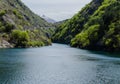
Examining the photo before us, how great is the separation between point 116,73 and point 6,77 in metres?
49.1

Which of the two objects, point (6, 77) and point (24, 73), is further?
point (24, 73)

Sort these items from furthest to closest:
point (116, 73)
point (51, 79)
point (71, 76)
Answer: point (116, 73) → point (71, 76) → point (51, 79)

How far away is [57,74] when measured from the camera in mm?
132875

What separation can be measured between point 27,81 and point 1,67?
38.0 m

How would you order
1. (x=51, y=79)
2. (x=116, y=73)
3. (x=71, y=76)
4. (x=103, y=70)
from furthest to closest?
1. (x=103, y=70)
2. (x=116, y=73)
3. (x=71, y=76)
4. (x=51, y=79)

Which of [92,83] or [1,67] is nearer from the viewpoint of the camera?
[92,83]

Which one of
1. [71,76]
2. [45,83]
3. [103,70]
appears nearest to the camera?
[45,83]

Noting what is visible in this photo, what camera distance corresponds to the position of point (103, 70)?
146250 mm

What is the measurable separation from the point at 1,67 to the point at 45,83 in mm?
43968

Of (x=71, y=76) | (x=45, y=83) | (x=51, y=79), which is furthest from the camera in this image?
(x=71, y=76)

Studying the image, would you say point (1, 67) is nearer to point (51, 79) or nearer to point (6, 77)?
point (6, 77)

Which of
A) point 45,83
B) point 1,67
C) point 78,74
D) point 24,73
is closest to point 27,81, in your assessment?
point 45,83

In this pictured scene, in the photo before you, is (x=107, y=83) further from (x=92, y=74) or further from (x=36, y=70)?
(x=36, y=70)

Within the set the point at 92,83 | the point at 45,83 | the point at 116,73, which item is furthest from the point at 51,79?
the point at 116,73
